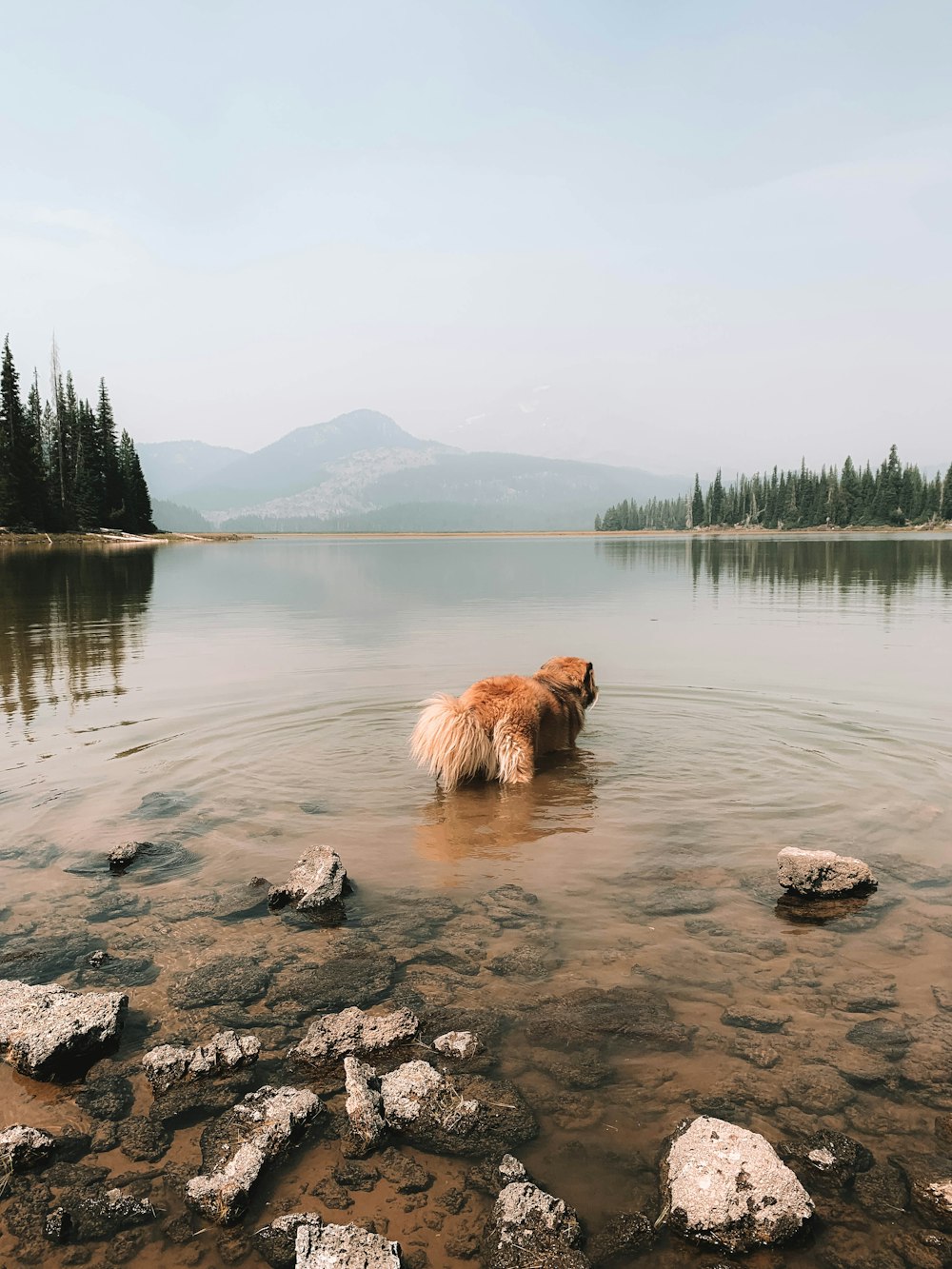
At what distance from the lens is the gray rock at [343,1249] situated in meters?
3.46

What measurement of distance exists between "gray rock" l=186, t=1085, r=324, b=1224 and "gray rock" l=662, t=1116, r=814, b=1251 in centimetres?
194

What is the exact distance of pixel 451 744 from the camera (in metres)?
10.4

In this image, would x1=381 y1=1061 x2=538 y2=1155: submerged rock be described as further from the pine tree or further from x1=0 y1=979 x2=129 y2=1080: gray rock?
the pine tree

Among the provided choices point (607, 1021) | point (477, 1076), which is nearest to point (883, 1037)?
point (607, 1021)

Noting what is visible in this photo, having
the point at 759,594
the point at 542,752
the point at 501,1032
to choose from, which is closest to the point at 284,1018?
the point at 501,1032

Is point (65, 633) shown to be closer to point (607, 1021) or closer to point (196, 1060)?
point (196, 1060)

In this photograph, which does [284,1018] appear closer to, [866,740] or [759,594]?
[866,740]

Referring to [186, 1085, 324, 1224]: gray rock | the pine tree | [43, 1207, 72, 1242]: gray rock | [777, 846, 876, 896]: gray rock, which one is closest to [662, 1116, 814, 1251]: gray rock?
[186, 1085, 324, 1224]: gray rock

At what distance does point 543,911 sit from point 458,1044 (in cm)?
209

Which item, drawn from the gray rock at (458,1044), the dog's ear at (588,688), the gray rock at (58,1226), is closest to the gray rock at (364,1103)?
the gray rock at (458,1044)

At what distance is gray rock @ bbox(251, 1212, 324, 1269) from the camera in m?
3.57

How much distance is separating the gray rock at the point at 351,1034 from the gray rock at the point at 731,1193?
71.5 inches

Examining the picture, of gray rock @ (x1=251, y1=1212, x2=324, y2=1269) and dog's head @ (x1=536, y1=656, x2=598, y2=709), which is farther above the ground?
dog's head @ (x1=536, y1=656, x2=598, y2=709)

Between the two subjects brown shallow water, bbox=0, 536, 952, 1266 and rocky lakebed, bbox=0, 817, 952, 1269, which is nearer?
rocky lakebed, bbox=0, 817, 952, 1269
